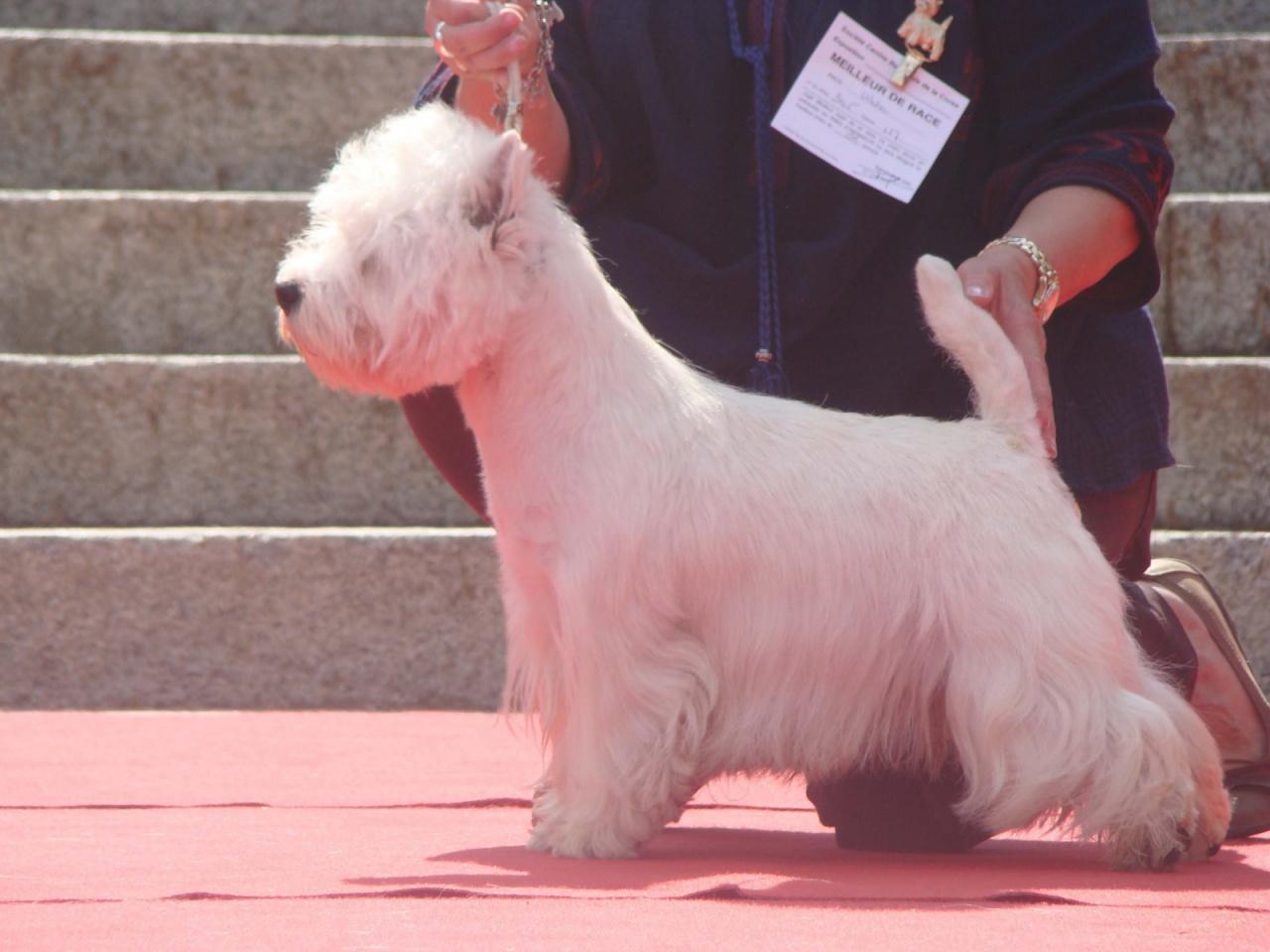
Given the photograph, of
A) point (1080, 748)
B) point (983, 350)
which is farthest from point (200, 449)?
point (1080, 748)

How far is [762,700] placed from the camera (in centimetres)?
187

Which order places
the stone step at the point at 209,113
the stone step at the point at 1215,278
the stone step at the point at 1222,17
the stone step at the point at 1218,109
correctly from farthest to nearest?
the stone step at the point at 1222,17, the stone step at the point at 209,113, the stone step at the point at 1218,109, the stone step at the point at 1215,278

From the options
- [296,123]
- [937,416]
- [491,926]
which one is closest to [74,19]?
Result: [296,123]

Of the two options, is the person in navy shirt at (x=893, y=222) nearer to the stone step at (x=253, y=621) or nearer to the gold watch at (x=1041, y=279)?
the gold watch at (x=1041, y=279)

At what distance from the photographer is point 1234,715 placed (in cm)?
215

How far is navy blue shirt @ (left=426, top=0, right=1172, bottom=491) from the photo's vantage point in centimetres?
223

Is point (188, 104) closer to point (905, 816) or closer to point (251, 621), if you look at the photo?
point (251, 621)

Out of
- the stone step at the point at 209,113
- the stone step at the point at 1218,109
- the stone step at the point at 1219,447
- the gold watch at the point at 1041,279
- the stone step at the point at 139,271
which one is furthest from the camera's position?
the stone step at the point at 209,113

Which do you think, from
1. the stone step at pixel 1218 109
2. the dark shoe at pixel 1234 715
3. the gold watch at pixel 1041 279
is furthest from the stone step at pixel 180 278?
the gold watch at pixel 1041 279

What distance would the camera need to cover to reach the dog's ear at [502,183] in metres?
1.80

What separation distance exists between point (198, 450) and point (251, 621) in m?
0.49

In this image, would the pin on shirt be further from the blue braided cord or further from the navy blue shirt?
the blue braided cord

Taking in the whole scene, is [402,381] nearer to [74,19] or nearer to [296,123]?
[296,123]

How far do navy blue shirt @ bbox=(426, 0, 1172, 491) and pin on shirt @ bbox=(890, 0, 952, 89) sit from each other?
1.0 inches
